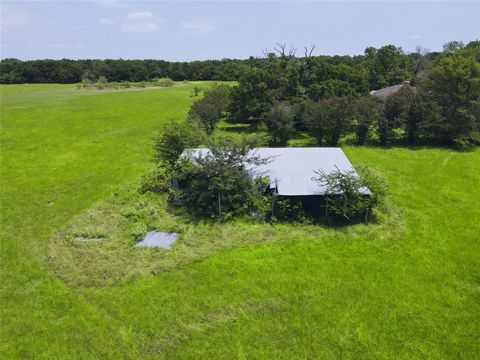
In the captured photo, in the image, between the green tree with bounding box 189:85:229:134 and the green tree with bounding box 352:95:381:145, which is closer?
the green tree with bounding box 352:95:381:145

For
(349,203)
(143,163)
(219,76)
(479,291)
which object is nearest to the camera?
(479,291)

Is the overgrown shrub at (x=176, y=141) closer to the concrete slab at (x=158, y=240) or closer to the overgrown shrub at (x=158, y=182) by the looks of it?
the overgrown shrub at (x=158, y=182)

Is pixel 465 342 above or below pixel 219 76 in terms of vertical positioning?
below

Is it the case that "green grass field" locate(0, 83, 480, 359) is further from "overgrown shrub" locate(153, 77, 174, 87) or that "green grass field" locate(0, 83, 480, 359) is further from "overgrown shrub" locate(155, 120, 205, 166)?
"overgrown shrub" locate(153, 77, 174, 87)

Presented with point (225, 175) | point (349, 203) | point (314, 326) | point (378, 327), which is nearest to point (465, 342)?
point (378, 327)

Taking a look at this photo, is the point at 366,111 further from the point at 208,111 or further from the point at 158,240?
the point at 158,240

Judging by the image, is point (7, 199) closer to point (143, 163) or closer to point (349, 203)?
point (143, 163)

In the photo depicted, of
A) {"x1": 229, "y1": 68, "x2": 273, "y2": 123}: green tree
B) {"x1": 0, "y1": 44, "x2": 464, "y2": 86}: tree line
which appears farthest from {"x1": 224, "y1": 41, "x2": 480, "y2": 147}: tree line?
{"x1": 0, "y1": 44, "x2": 464, "y2": 86}: tree line
